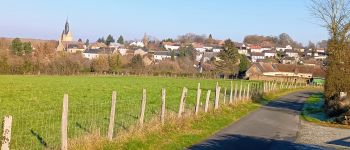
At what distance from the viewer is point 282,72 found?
119812 mm

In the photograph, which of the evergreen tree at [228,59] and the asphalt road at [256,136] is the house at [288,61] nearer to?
the evergreen tree at [228,59]

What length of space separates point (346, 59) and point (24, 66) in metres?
62.9

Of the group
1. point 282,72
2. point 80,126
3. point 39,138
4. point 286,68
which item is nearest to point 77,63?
point 282,72

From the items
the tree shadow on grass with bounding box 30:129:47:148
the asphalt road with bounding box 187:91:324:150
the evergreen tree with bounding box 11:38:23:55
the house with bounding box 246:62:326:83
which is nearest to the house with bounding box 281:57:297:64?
the house with bounding box 246:62:326:83

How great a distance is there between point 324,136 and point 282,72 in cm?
10369

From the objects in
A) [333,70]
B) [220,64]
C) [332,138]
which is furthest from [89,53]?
[332,138]

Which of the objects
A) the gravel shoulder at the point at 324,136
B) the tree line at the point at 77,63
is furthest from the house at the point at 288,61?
the gravel shoulder at the point at 324,136

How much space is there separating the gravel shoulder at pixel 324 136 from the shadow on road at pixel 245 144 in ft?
3.26

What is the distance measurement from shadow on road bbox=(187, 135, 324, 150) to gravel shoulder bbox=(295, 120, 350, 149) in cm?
99

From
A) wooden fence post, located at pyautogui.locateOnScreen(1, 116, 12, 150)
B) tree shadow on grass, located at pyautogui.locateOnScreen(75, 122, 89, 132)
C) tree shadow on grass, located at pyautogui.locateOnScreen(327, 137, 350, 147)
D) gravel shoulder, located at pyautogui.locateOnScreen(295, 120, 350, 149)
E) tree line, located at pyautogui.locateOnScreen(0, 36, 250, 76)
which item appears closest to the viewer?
wooden fence post, located at pyautogui.locateOnScreen(1, 116, 12, 150)

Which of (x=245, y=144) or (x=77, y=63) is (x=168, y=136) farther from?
(x=77, y=63)

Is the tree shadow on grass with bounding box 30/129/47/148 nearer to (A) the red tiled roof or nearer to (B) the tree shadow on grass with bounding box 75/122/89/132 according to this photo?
(B) the tree shadow on grass with bounding box 75/122/89/132

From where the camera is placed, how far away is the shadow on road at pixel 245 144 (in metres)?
14.1

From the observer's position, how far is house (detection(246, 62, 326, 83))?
114m
